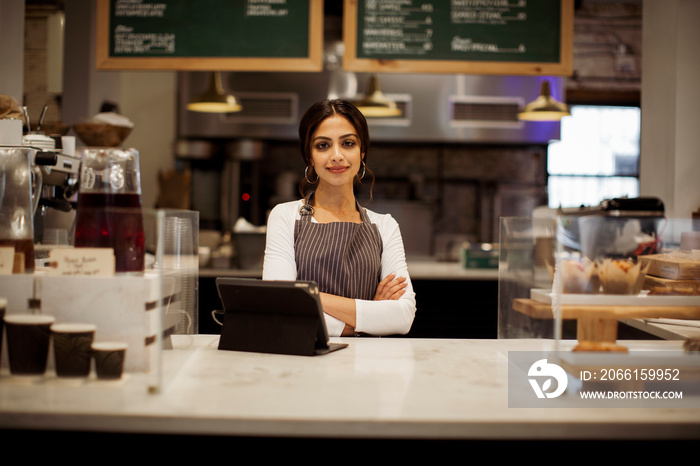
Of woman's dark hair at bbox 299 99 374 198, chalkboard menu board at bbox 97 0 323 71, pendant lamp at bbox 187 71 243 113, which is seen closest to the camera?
woman's dark hair at bbox 299 99 374 198

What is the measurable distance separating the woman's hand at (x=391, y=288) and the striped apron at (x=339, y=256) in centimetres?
9

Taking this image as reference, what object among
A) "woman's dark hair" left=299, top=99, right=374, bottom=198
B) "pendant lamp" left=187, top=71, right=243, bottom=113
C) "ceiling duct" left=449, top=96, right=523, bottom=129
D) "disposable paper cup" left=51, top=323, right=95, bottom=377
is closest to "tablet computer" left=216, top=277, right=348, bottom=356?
"disposable paper cup" left=51, top=323, right=95, bottom=377

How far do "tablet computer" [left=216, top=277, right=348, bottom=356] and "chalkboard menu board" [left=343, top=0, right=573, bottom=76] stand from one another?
1921 millimetres

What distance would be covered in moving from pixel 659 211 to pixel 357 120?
133 centimetres

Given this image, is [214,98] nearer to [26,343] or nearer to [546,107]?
[546,107]

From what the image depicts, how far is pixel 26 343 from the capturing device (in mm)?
1183

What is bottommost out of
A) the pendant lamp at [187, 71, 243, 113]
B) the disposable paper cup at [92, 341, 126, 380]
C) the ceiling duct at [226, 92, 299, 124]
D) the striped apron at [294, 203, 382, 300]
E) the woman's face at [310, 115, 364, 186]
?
the disposable paper cup at [92, 341, 126, 380]

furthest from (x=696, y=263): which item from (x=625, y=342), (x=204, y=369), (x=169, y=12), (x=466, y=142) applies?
(x=466, y=142)

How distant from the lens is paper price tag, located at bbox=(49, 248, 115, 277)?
1224mm

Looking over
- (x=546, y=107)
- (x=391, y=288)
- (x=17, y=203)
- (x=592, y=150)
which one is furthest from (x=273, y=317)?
(x=592, y=150)

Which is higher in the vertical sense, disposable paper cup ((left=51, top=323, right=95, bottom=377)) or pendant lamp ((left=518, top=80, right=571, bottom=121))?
pendant lamp ((left=518, top=80, right=571, bottom=121))

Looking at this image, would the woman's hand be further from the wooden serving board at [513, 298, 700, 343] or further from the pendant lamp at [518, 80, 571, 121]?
the pendant lamp at [518, 80, 571, 121]

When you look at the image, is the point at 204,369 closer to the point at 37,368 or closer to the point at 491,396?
the point at 37,368

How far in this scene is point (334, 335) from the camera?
177 centimetres
